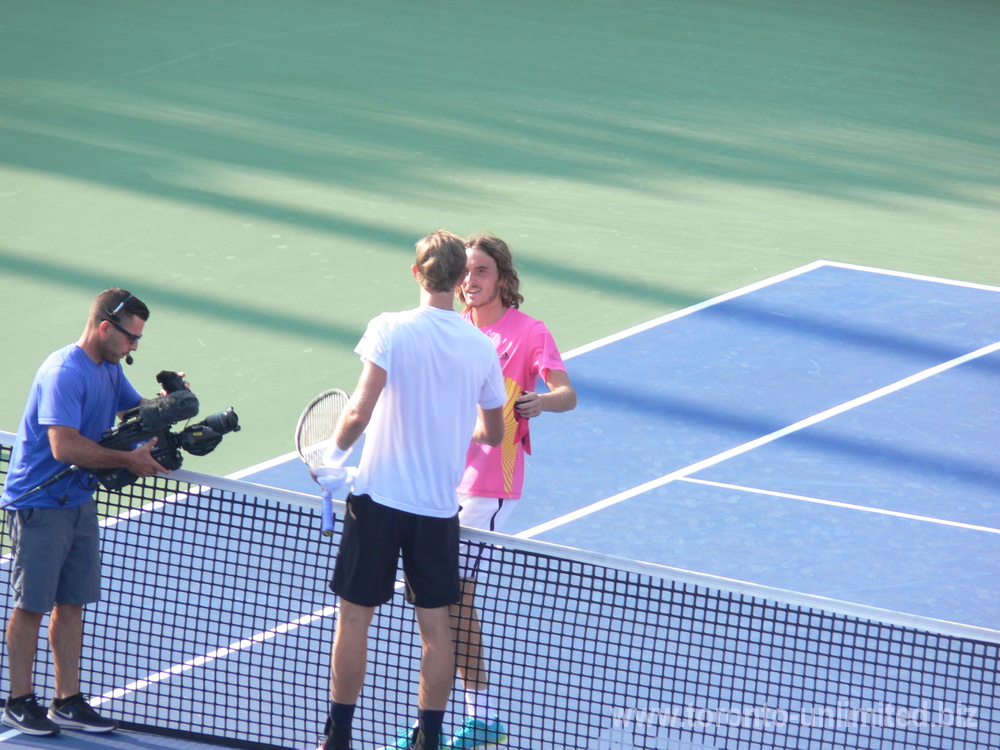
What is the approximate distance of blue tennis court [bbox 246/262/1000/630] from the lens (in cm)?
739

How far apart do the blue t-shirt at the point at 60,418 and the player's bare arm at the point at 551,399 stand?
161cm

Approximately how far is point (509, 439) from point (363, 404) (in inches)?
38.1

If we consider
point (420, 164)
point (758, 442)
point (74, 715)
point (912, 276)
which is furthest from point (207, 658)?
point (420, 164)

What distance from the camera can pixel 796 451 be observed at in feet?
28.8

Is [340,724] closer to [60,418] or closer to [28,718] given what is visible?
[28,718]

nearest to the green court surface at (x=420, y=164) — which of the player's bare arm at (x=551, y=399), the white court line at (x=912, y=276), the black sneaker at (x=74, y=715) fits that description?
the white court line at (x=912, y=276)

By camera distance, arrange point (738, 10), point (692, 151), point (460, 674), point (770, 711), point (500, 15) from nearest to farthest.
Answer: point (460, 674), point (770, 711), point (692, 151), point (500, 15), point (738, 10)

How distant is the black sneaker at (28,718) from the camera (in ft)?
16.5

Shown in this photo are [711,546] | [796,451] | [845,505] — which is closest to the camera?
[711,546]

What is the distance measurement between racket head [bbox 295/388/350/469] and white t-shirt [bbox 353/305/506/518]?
7.4 inches

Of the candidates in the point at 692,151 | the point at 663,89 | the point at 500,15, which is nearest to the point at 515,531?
the point at 692,151

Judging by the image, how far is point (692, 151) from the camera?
52.3 feet

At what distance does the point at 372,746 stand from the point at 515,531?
2.30 metres

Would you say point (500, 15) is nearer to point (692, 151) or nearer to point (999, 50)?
point (692, 151)
